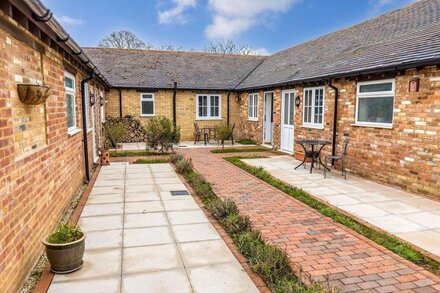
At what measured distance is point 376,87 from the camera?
A: 26.5 ft

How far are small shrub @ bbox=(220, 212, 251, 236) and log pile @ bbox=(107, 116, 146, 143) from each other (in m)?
12.2

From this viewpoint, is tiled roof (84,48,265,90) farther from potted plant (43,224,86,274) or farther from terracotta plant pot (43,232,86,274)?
terracotta plant pot (43,232,86,274)

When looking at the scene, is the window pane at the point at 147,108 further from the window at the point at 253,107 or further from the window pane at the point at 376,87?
the window pane at the point at 376,87

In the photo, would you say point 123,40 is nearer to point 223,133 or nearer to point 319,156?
point 223,133

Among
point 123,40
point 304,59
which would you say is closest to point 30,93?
point 304,59

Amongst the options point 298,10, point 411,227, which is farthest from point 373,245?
point 298,10

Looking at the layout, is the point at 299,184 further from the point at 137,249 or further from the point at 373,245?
the point at 137,249

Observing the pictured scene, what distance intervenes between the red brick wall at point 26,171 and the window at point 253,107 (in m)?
11.3

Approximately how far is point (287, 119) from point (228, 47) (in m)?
25.3

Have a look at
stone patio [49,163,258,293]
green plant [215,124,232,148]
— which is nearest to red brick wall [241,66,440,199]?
stone patio [49,163,258,293]

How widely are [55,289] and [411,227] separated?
15.5 ft

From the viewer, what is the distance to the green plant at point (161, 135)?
12.3 metres

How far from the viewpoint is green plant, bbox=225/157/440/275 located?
391 cm

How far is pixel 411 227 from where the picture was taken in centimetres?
496
